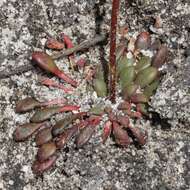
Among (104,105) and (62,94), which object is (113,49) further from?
(62,94)

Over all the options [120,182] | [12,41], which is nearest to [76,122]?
[120,182]

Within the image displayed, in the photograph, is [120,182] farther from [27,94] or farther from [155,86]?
[27,94]

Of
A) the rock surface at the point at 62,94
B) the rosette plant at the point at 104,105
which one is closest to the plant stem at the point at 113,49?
the rosette plant at the point at 104,105

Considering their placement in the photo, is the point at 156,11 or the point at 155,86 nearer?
the point at 155,86

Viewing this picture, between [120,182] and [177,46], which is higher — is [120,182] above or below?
below

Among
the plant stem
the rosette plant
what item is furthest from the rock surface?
the plant stem

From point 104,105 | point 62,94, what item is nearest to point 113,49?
point 104,105

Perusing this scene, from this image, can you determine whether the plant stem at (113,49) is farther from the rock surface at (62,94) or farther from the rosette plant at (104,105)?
the rock surface at (62,94)

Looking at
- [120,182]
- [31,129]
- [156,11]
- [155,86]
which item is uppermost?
[156,11]
